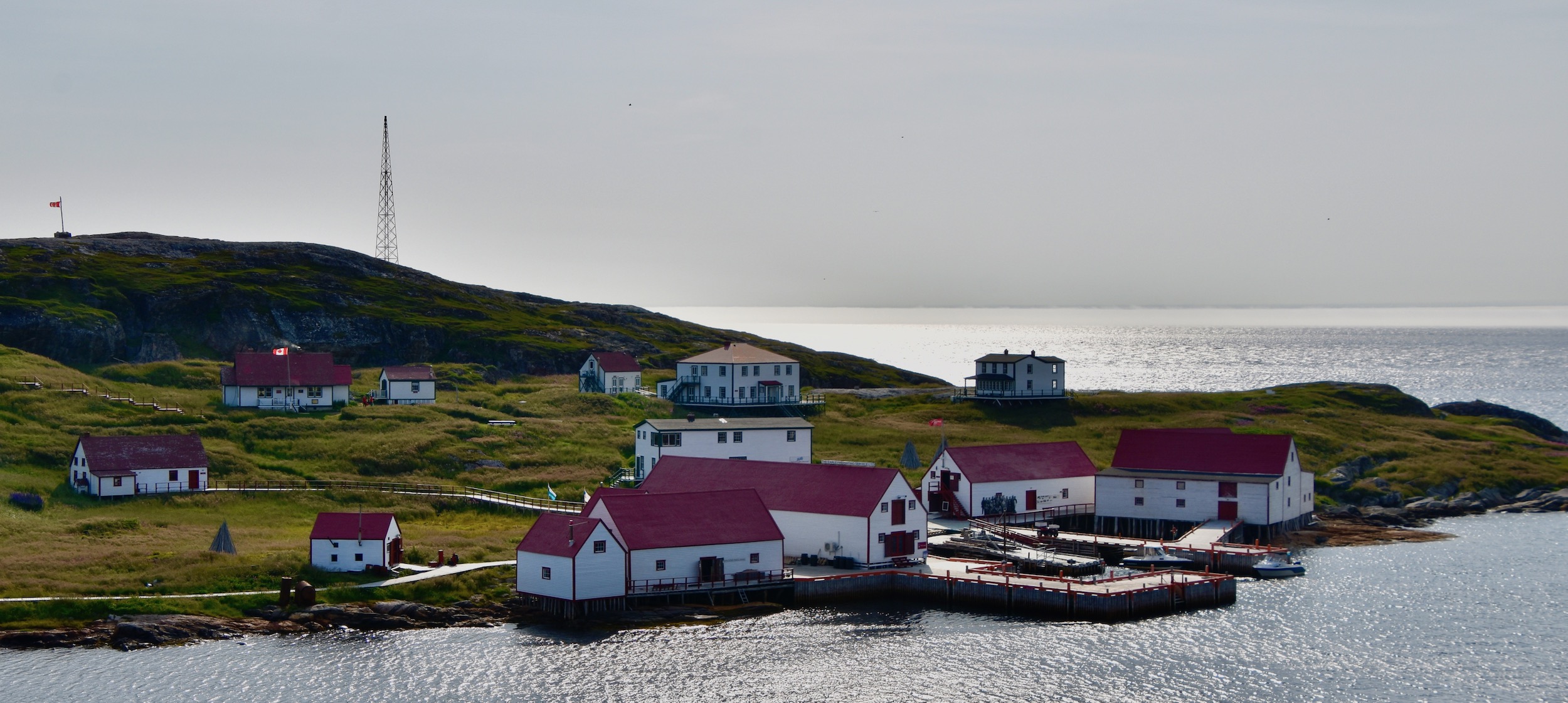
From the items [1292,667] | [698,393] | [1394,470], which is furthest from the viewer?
[698,393]

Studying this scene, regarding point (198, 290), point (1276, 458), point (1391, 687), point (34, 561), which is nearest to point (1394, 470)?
point (1276, 458)

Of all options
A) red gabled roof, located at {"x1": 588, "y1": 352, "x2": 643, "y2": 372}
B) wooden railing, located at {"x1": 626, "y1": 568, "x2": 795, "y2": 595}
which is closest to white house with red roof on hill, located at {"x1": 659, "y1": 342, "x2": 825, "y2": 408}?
red gabled roof, located at {"x1": 588, "y1": 352, "x2": 643, "y2": 372}

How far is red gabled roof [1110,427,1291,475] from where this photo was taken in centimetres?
8769

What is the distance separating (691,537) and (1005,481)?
27.0 m

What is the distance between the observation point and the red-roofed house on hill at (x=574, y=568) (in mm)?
63938

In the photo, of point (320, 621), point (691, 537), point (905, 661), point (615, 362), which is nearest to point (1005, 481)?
point (691, 537)

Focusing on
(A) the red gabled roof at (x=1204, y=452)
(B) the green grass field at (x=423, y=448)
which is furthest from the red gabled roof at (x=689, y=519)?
(A) the red gabled roof at (x=1204, y=452)

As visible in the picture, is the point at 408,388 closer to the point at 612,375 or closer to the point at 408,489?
the point at 612,375

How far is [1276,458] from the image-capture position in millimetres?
87500

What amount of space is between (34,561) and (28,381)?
176ft

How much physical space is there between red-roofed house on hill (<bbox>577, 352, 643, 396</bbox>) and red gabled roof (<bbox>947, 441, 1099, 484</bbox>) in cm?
5312

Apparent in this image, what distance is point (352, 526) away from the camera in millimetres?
68125

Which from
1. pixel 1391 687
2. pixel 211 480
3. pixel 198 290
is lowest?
pixel 1391 687

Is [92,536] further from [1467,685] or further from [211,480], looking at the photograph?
[1467,685]
